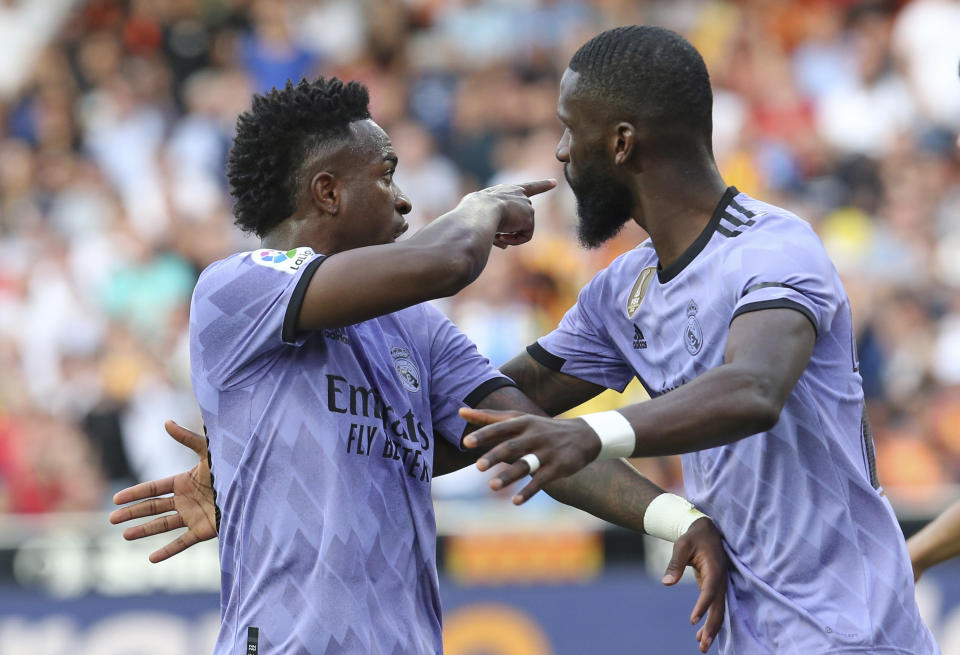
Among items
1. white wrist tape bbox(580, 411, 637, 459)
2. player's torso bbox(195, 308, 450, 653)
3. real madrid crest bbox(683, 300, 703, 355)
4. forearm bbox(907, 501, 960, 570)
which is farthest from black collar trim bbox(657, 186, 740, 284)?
forearm bbox(907, 501, 960, 570)

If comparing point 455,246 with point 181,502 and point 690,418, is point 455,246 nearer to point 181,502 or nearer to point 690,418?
point 690,418

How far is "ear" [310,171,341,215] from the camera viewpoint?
3.99 m

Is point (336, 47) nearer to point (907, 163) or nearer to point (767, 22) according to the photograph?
point (767, 22)

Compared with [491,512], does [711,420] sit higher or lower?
higher

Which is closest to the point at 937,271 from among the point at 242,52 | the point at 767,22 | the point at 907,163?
the point at 907,163

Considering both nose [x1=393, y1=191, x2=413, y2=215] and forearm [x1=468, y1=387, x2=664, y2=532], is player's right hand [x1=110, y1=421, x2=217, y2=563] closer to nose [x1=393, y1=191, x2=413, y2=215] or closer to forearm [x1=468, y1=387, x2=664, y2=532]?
forearm [x1=468, y1=387, x2=664, y2=532]

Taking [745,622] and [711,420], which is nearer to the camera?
[711,420]

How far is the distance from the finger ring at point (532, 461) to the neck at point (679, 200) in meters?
1.04

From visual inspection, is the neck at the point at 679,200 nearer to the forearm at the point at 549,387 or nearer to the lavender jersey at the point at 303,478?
the forearm at the point at 549,387

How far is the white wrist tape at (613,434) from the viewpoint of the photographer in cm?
325

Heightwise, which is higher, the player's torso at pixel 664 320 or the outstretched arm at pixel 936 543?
the player's torso at pixel 664 320

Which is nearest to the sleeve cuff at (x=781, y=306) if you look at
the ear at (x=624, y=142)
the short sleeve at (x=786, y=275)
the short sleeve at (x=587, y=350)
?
the short sleeve at (x=786, y=275)

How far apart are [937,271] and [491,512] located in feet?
13.5

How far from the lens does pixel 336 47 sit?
13250mm
